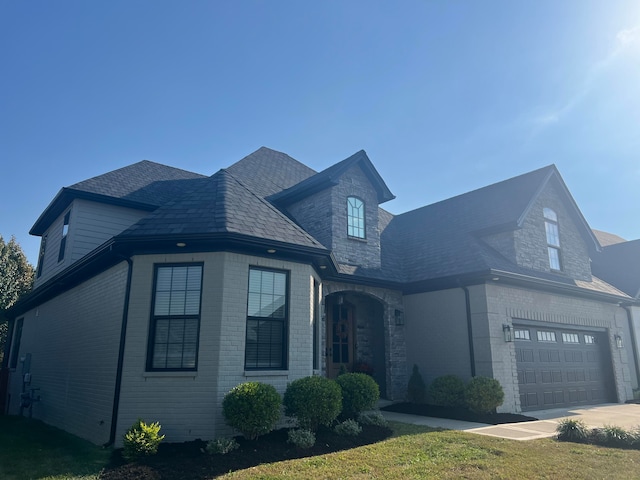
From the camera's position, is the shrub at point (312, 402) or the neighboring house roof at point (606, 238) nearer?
the shrub at point (312, 402)

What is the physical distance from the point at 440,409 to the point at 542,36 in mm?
9126

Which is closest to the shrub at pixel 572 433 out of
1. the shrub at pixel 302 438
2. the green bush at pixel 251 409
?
the shrub at pixel 302 438

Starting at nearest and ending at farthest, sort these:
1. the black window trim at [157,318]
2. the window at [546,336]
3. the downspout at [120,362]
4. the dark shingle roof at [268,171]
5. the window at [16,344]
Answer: the downspout at [120,362]
the black window trim at [157,318]
the window at [546,336]
the dark shingle roof at [268,171]
the window at [16,344]

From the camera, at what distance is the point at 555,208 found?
17125mm

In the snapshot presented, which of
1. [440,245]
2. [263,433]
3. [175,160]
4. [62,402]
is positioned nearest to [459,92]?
[440,245]

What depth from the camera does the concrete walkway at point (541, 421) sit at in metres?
9.34

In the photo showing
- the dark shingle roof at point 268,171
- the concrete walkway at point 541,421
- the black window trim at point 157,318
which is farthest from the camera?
the dark shingle roof at point 268,171

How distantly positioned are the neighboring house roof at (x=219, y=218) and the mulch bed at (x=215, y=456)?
11.7 ft

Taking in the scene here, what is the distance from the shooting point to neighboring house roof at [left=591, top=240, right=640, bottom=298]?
67.1ft

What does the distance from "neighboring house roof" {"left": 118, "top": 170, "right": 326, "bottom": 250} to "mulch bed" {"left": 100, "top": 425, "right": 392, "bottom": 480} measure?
3.57 metres

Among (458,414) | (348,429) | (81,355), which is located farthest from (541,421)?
(81,355)

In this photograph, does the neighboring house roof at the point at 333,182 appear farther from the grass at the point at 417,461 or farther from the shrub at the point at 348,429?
the grass at the point at 417,461

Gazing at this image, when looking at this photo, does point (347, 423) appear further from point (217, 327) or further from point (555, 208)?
point (555, 208)

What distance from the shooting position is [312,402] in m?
8.34
